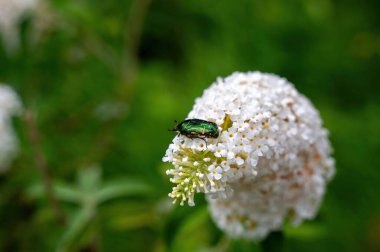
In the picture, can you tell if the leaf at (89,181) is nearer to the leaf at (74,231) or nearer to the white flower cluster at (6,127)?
the leaf at (74,231)

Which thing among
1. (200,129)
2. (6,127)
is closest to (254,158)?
(200,129)

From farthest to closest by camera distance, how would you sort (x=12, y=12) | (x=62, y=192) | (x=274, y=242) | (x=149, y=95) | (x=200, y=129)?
(x=149, y=95) → (x=12, y=12) → (x=62, y=192) → (x=274, y=242) → (x=200, y=129)

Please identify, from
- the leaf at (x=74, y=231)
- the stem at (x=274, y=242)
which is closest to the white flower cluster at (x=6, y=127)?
the leaf at (x=74, y=231)

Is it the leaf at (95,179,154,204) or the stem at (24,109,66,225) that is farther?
the leaf at (95,179,154,204)

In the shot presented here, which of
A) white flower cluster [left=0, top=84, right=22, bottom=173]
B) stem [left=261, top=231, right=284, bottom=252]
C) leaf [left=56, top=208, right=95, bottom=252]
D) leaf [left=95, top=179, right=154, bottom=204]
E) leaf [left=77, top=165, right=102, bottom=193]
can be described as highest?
white flower cluster [left=0, top=84, right=22, bottom=173]

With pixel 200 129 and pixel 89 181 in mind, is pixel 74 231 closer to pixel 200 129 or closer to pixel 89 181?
pixel 89 181

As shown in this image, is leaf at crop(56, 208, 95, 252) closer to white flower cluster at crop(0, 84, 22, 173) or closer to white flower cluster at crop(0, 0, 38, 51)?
white flower cluster at crop(0, 84, 22, 173)

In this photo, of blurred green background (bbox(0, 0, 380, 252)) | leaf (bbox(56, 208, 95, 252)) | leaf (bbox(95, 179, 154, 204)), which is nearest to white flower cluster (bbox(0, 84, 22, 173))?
blurred green background (bbox(0, 0, 380, 252))
